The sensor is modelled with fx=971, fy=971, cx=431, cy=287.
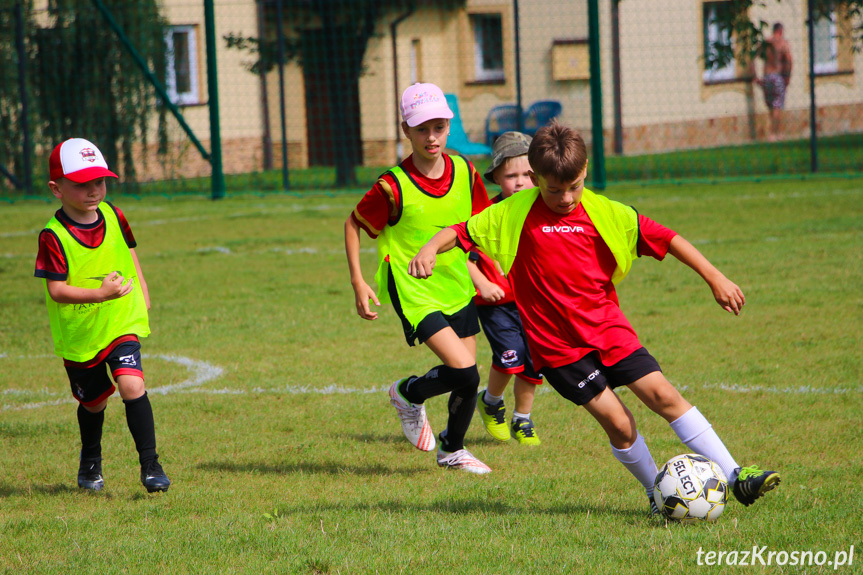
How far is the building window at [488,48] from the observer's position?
830 inches

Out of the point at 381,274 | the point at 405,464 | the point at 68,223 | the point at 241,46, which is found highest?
the point at 241,46

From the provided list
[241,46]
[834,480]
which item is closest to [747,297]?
[834,480]

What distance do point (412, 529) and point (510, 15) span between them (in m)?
17.9

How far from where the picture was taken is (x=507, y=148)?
5227mm

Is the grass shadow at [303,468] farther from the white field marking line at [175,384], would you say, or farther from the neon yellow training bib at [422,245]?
the white field marking line at [175,384]

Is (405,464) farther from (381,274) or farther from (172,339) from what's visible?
(172,339)

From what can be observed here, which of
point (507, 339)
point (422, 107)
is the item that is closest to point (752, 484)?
point (507, 339)

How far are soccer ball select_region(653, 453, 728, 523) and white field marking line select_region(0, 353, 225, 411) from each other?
3.52m

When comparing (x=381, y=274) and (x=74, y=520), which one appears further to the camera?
(x=381, y=274)

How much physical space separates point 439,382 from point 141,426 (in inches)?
56.0

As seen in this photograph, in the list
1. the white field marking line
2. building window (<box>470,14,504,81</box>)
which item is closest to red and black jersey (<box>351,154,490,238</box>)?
the white field marking line

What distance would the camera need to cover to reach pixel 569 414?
5.56 metres

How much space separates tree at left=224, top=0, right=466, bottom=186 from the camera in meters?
18.3

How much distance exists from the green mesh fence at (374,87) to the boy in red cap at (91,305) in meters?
10.1
